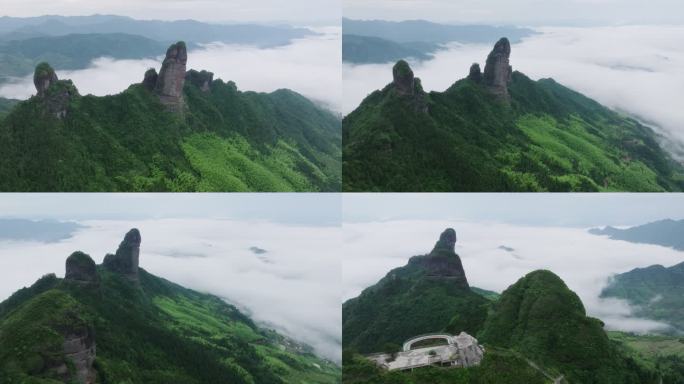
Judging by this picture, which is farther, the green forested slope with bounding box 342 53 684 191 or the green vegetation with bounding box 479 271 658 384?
the green vegetation with bounding box 479 271 658 384

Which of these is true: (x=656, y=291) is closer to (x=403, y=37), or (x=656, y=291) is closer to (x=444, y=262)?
(x=444, y=262)

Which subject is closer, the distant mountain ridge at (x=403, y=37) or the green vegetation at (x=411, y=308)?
the distant mountain ridge at (x=403, y=37)

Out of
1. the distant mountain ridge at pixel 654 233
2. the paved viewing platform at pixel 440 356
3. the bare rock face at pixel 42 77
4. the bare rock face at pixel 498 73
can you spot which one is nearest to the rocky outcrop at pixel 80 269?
the bare rock face at pixel 42 77

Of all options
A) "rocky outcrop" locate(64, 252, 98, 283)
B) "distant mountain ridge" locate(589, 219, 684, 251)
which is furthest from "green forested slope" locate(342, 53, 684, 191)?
"rocky outcrop" locate(64, 252, 98, 283)

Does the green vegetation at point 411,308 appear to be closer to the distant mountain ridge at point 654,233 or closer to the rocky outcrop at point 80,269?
the distant mountain ridge at point 654,233

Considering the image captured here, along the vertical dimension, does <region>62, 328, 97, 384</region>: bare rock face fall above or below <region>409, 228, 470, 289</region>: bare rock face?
below

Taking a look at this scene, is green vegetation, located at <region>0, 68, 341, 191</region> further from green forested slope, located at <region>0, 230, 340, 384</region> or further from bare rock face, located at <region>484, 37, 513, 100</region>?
bare rock face, located at <region>484, 37, 513, 100</region>
